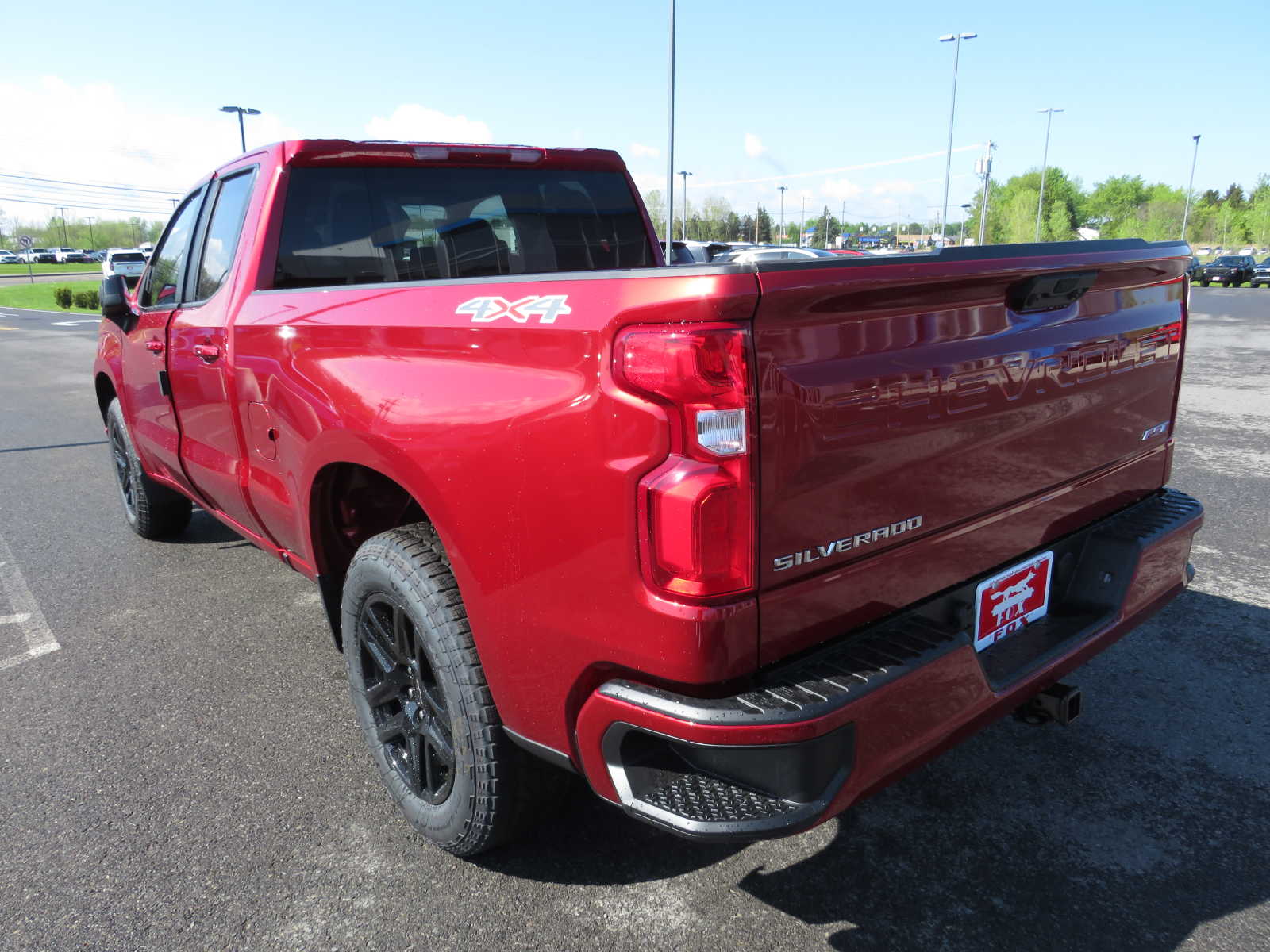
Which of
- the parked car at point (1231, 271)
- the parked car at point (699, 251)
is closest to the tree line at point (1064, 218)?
the parked car at point (1231, 271)

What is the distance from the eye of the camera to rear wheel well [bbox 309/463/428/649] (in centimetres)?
279

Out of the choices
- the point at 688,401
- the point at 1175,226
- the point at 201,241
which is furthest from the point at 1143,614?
the point at 1175,226

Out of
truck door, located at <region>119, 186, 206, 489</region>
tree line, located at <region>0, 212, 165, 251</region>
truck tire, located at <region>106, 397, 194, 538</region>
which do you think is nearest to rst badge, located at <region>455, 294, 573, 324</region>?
truck door, located at <region>119, 186, 206, 489</region>

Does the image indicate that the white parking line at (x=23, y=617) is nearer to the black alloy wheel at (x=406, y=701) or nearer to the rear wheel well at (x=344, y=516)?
the rear wheel well at (x=344, y=516)

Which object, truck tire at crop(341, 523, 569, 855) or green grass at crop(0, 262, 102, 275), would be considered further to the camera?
green grass at crop(0, 262, 102, 275)

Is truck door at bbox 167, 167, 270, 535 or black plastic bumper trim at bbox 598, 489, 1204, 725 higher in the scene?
truck door at bbox 167, 167, 270, 535

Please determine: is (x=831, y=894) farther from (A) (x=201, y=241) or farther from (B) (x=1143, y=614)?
(A) (x=201, y=241)

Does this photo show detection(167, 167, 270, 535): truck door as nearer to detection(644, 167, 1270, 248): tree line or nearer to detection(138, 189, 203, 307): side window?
detection(138, 189, 203, 307): side window

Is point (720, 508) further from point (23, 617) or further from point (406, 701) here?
point (23, 617)

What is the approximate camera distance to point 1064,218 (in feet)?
366

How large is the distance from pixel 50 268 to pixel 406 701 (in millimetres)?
92254

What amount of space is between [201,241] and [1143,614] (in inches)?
149

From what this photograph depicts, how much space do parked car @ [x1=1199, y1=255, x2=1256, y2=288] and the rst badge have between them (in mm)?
45883

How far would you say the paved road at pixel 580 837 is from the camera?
7.33 ft
